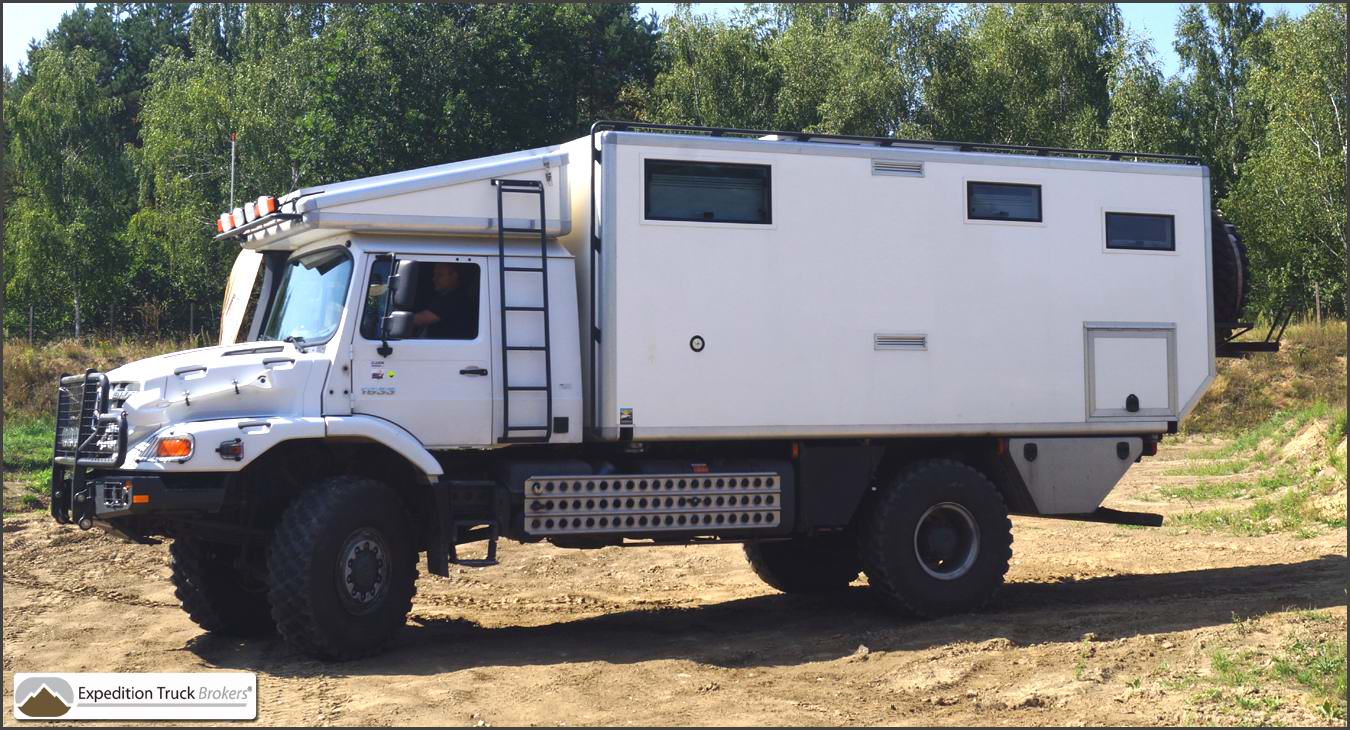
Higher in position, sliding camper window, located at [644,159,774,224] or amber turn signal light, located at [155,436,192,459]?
→ sliding camper window, located at [644,159,774,224]

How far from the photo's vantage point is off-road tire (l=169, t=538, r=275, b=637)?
996 centimetres

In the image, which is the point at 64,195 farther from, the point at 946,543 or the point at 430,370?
the point at 946,543

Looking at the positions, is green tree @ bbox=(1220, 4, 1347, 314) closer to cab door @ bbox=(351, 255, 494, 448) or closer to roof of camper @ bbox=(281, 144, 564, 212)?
roof of camper @ bbox=(281, 144, 564, 212)

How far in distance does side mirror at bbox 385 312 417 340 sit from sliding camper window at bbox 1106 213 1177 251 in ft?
20.1

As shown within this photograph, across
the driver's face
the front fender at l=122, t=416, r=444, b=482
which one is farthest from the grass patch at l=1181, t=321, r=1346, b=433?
the front fender at l=122, t=416, r=444, b=482

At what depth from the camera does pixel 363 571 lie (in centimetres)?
900

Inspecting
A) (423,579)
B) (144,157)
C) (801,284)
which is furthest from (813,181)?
(144,157)

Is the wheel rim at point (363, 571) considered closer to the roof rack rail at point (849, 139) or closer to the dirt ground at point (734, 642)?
the dirt ground at point (734, 642)

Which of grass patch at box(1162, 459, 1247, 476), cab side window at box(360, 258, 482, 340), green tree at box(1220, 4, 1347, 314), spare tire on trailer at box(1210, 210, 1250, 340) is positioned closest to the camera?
cab side window at box(360, 258, 482, 340)

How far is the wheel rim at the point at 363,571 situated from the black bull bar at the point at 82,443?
5.42 ft

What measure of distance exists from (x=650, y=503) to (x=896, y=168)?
350 cm

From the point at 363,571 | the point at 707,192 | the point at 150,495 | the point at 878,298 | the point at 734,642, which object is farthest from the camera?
the point at 878,298

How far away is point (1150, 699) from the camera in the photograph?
7.70m

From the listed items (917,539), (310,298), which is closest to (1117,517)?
(917,539)
